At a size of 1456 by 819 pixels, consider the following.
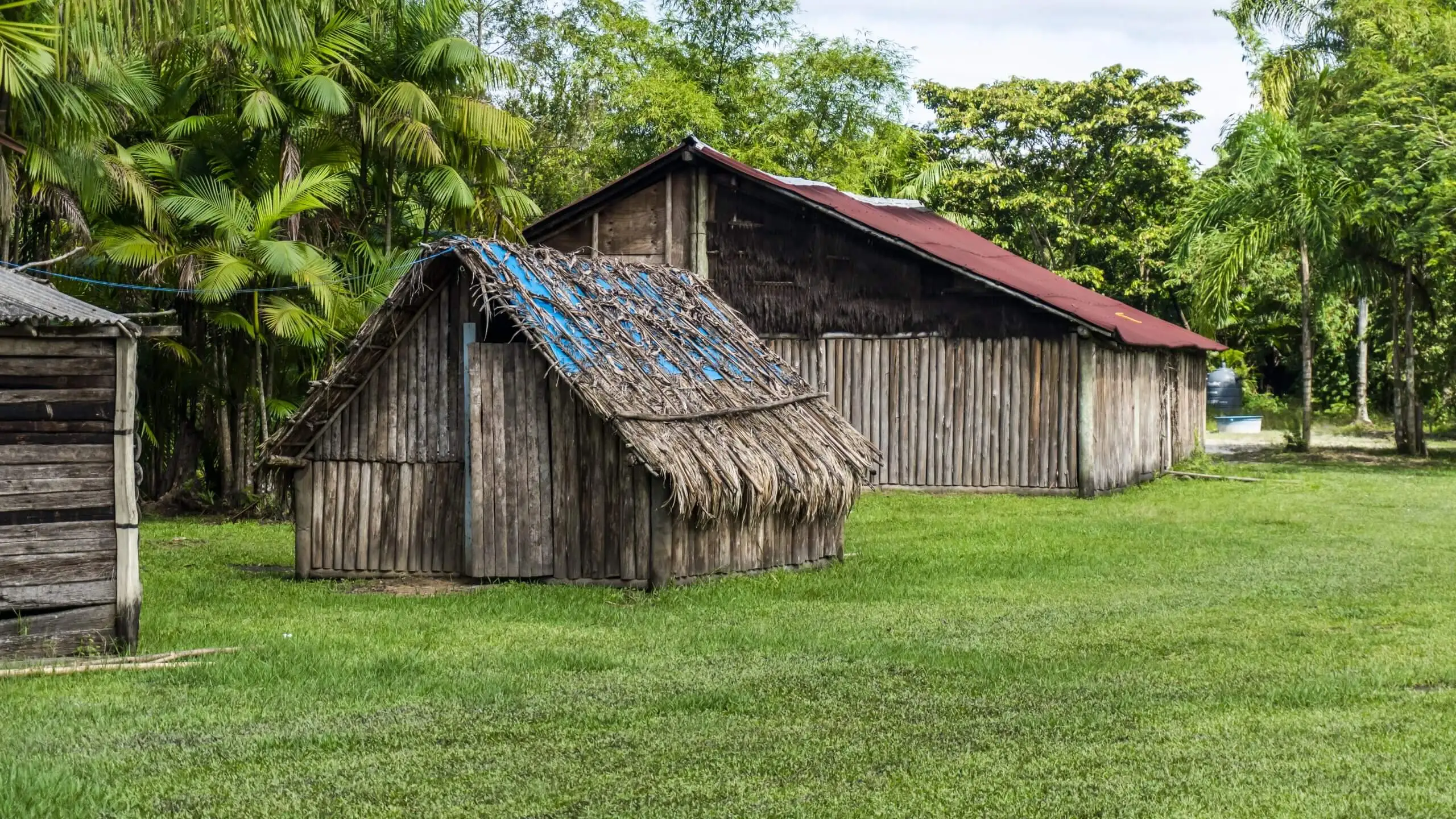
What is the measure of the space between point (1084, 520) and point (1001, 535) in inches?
81.0

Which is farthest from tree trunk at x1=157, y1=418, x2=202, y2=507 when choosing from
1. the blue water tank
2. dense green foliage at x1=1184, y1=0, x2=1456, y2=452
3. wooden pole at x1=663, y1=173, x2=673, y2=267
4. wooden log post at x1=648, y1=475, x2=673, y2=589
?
the blue water tank

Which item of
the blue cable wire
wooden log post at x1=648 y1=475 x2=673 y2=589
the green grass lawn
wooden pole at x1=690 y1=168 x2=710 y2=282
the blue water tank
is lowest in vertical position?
the green grass lawn

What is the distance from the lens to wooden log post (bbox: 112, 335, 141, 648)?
33.0 feet

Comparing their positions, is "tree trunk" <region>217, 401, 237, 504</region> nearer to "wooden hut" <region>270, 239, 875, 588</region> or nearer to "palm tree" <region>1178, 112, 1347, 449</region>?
"wooden hut" <region>270, 239, 875, 588</region>

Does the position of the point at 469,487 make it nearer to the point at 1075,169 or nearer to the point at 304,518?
the point at 304,518

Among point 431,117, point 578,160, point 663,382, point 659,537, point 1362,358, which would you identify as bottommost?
point 659,537

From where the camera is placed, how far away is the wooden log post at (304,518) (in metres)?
13.7

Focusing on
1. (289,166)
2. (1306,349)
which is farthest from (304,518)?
(1306,349)

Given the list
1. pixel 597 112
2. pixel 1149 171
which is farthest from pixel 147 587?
pixel 1149 171

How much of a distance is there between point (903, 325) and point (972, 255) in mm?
2421

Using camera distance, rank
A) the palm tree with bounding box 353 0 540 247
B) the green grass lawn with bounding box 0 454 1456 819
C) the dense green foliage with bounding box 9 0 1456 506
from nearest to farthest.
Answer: the green grass lawn with bounding box 0 454 1456 819, the dense green foliage with bounding box 9 0 1456 506, the palm tree with bounding box 353 0 540 247

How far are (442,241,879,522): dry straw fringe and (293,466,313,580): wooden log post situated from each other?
2349 millimetres

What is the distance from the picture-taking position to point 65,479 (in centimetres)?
995

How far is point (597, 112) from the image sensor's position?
4094 cm
